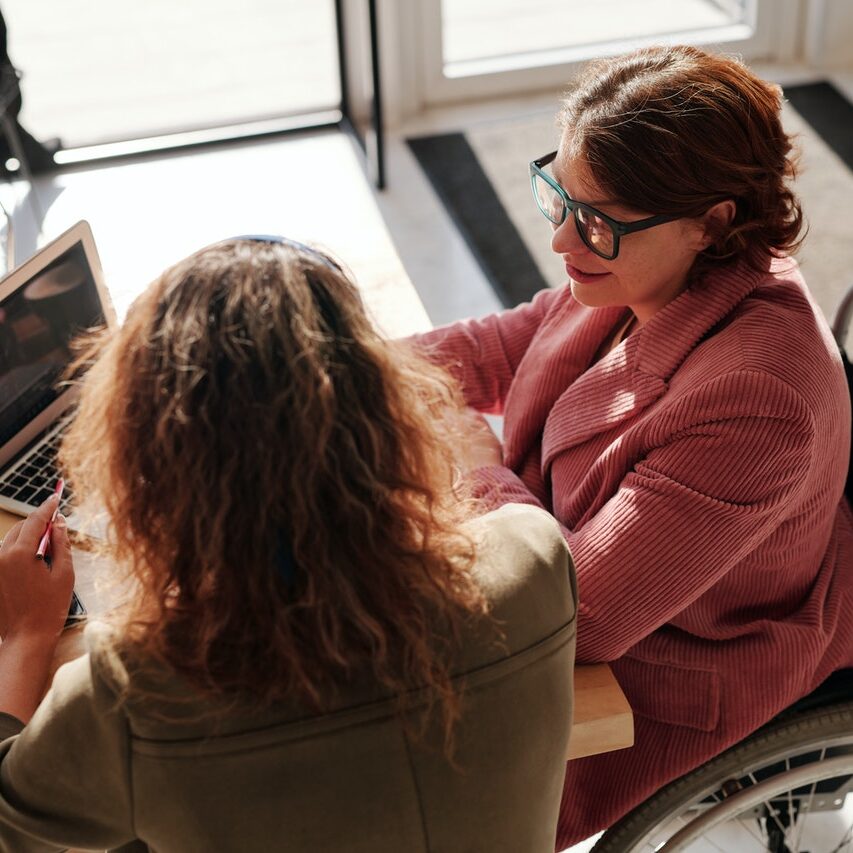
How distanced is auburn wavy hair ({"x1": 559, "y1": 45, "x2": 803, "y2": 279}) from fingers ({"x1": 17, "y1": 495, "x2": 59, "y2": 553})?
73 cm

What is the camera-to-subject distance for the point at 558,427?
5.06 feet

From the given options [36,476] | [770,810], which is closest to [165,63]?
[36,476]

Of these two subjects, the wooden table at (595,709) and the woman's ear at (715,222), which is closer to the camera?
the wooden table at (595,709)

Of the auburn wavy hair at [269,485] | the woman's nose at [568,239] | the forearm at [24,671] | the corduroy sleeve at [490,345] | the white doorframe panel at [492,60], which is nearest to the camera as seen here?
the auburn wavy hair at [269,485]

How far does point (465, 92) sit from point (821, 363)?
2872mm

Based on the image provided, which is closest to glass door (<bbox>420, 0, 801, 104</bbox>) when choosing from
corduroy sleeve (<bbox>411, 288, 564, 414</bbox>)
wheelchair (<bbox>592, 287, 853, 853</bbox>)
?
corduroy sleeve (<bbox>411, 288, 564, 414</bbox>)

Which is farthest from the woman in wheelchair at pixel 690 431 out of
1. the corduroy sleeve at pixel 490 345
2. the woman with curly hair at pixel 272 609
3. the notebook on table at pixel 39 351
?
the notebook on table at pixel 39 351

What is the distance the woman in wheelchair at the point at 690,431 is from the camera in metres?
1.28

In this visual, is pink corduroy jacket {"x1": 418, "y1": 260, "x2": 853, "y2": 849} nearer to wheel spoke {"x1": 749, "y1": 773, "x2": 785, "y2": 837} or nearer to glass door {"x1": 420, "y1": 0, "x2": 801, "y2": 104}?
wheel spoke {"x1": 749, "y1": 773, "x2": 785, "y2": 837}

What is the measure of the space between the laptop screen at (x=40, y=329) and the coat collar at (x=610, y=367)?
63cm

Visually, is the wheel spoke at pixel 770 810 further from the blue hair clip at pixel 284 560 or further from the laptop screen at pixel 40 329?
the laptop screen at pixel 40 329

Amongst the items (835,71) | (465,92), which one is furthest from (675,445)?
(835,71)

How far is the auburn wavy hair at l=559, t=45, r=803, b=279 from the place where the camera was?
1.31 m

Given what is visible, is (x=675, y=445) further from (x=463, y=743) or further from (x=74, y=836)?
(x=74, y=836)
